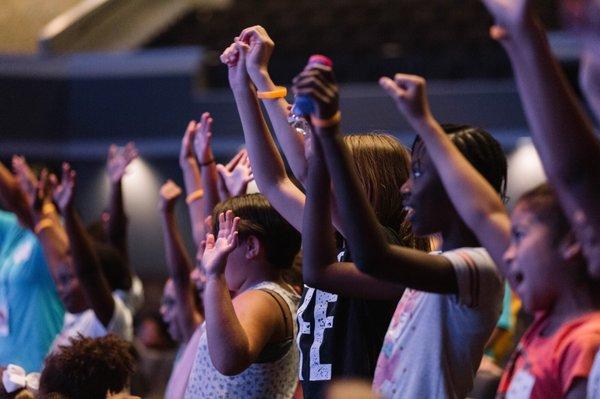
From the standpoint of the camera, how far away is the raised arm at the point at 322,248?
1903 mm

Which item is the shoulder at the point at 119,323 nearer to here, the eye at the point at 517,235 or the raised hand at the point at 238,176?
the raised hand at the point at 238,176

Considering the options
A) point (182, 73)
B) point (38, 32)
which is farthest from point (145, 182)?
point (38, 32)

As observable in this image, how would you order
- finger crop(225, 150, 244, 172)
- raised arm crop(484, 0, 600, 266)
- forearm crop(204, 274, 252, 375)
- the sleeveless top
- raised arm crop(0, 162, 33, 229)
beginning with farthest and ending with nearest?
raised arm crop(0, 162, 33, 229) < finger crop(225, 150, 244, 172) < the sleeveless top < forearm crop(204, 274, 252, 375) < raised arm crop(484, 0, 600, 266)

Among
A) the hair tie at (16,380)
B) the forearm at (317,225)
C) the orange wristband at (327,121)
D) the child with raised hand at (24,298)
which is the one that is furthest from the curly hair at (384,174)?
the child with raised hand at (24,298)

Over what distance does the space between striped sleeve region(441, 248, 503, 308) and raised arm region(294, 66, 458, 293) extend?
51 millimetres

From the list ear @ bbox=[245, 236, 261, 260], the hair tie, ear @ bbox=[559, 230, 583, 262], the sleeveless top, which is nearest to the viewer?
ear @ bbox=[559, 230, 583, 262]

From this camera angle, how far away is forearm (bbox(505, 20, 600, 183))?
1.46 m

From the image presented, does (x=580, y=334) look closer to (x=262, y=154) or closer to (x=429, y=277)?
(x=429, y=277)

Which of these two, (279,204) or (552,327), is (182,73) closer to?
(279,204)

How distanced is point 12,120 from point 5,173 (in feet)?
17.9

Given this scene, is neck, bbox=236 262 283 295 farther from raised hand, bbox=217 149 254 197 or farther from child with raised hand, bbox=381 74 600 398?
child with raised hand, bbox=381 74 600 398

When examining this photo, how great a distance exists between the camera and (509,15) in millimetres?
1492

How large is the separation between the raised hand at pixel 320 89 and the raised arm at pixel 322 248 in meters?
0.12

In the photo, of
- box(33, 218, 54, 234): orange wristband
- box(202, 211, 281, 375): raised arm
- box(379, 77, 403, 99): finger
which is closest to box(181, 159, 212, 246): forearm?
box(33, 218, 54, 234): orange wristband
